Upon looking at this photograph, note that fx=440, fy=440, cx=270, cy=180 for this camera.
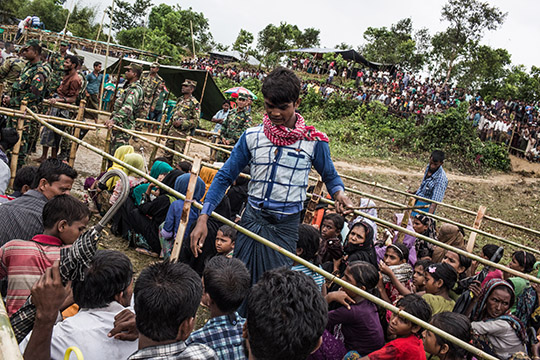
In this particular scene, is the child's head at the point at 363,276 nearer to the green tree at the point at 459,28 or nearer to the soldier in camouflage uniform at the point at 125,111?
the soldier in camouflage uniform at the point at 125,111

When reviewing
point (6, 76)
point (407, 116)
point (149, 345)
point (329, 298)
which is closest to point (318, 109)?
point (407, 116)

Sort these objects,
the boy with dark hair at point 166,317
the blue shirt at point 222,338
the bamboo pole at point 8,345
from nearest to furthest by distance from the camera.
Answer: the bamboo pole at point 8,345 < the boy with dark hair at point 166,317 < the blue shirt at point 222,338

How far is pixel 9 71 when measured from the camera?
7250 mm

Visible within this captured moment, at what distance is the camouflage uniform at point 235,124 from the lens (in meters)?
7.86

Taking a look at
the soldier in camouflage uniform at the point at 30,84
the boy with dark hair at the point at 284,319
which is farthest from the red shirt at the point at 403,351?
the soldier in camouflage uniform at the point at 30,84

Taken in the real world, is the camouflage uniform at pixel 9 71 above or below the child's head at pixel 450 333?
above

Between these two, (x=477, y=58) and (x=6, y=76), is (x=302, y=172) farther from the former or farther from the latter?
(x=477, y=58)

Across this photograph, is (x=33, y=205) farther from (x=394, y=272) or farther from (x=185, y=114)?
(x=185, y=114)

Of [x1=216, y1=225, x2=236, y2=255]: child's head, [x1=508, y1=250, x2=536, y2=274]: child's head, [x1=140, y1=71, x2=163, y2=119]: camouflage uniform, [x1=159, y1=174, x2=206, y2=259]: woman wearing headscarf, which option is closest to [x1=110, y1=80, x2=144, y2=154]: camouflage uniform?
[x1=140, y1=71, x2=163, y2=119]: camouflage uniform

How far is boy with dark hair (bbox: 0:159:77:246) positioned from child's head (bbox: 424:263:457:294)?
125 inches

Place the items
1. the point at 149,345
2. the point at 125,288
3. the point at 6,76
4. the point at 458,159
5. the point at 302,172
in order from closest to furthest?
the point at 149,345, the point at 125,288, the point at 302,172, the point at 6,76, the point at 458,159

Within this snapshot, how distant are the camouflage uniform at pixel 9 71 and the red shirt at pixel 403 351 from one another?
709 centimetres

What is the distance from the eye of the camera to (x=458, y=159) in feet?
59.2

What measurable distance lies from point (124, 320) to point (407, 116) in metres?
20.4
